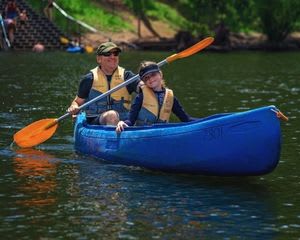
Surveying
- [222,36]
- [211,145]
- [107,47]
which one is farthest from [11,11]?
[211,145]

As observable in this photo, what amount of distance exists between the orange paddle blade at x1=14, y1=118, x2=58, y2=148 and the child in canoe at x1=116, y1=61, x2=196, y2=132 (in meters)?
2.34

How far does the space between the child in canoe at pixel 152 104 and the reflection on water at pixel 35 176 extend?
1.22m

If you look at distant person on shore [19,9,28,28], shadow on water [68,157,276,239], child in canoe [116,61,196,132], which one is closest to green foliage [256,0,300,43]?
distant person on shore [19,9,28,28]

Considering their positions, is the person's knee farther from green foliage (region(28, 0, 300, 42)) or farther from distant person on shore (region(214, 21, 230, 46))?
green foliage (region(28, 0, 300, 42))

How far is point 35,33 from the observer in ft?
143

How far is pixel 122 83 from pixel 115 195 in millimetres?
2963

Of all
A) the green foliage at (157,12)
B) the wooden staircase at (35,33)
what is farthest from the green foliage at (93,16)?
the wooden staircase at (35,33)

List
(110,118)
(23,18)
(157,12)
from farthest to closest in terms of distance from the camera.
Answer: (157,12)
(23,18)
(110,118)

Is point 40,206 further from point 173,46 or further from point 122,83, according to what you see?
point 173,46

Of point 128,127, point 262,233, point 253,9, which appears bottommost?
point 262,233

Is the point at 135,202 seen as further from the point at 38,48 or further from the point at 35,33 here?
the point at 35,33

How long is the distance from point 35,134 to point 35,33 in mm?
30735

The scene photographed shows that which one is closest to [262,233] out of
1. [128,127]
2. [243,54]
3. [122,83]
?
[128,127]

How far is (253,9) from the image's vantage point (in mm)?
56031
